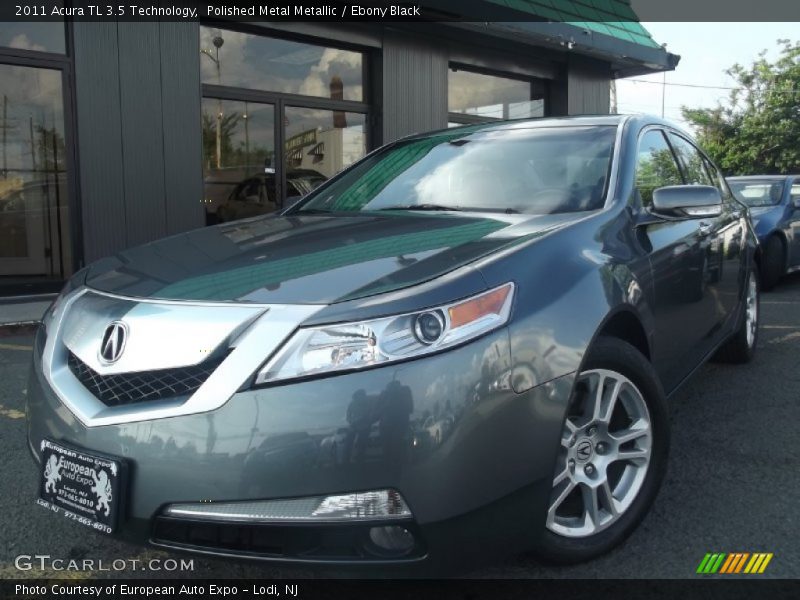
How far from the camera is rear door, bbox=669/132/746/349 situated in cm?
364

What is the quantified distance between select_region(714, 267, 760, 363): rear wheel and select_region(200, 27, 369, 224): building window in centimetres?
525

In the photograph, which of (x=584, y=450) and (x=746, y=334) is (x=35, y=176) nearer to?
(x=746, y=334)

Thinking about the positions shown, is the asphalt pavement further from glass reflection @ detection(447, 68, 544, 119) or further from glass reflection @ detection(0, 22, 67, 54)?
glass reflection @ detection(447, 68, 544, 119)

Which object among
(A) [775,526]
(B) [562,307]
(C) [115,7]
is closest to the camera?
(B) [562,307]

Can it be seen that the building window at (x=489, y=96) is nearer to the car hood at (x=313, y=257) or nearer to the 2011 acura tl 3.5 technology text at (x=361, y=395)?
the car hood at (x=313, y=257)

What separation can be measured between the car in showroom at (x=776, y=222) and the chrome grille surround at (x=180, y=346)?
27.0 ft

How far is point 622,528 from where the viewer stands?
7.94 ft

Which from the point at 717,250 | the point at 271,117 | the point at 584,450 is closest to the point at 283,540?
the point at 584,450

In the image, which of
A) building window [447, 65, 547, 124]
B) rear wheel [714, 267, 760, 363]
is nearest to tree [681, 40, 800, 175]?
building window [447, 65, 547, 124]

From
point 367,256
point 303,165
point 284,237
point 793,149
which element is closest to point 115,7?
point 303,165

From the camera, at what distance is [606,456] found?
244 centimetres

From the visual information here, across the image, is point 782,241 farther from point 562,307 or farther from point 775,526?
point 562,307

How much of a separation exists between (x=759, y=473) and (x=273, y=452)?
231 centimetres

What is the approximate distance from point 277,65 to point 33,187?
11.2 ft
